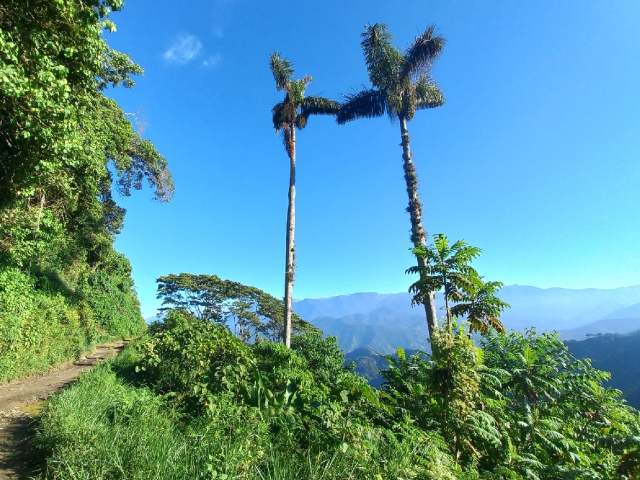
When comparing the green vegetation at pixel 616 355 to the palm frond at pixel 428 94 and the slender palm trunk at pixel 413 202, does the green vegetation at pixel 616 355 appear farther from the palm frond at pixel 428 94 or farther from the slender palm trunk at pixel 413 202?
the slender palm trunk at pixel 413 202

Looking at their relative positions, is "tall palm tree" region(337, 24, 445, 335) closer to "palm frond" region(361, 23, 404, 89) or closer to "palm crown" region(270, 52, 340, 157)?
"palm frond" region(361, 23, 404, 89)

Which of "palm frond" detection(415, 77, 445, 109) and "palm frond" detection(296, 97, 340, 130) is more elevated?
"palm frond" detection(296, 97, 340, 130)

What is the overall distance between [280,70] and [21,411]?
1447cm

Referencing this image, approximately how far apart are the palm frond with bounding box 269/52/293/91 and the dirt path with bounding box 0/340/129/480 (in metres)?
13.8

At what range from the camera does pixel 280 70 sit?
46.1 ft

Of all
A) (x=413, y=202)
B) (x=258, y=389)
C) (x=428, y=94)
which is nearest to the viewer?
(x=258, y=389)

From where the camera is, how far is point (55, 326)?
35.7ft

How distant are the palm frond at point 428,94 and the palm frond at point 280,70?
592 cm

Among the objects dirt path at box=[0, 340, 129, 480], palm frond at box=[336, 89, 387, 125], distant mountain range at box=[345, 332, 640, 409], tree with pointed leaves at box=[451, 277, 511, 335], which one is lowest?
distant mountain range at box=[345, 332, 640, 409]

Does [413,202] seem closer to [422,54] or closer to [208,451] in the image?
[422,54]

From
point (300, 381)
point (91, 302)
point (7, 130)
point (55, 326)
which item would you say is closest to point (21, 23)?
point (7, 130)

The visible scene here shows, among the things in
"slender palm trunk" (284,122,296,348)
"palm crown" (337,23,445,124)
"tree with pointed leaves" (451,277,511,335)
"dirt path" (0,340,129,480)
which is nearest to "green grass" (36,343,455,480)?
"dirt path" (0,340,129,480)

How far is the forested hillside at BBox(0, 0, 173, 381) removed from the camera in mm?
4422

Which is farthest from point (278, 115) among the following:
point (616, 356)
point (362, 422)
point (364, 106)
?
point (616, 356)
